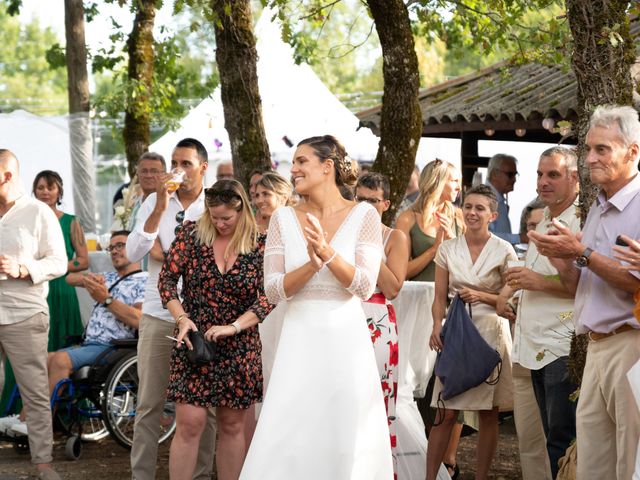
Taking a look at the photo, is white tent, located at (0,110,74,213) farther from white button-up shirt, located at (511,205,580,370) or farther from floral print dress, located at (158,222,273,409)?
white button-up shirt, located at (511,205,580,370)

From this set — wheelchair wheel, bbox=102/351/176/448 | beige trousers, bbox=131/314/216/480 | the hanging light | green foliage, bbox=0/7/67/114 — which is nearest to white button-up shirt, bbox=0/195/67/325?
wheelchair wheel, bbox=102/351/176/448

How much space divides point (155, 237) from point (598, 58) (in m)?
3.13

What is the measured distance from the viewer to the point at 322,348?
234 inches

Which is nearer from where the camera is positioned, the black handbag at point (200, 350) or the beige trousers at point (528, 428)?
the black handbag at point (200, 350)

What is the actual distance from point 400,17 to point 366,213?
4114mm

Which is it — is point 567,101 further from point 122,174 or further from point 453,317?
point 122,174

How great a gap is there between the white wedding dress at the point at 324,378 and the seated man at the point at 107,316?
400 cm

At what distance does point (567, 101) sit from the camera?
12.1m

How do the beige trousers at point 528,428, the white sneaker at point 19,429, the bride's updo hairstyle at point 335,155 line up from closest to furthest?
the bride's updo hairstyle at point 335,155
the beige trousers at point 528,428
the white sneaker at point 19,429

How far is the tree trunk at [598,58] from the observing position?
20.4ft

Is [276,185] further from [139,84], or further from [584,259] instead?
[139,84]

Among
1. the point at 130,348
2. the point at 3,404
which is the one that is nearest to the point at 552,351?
the point at 130,348

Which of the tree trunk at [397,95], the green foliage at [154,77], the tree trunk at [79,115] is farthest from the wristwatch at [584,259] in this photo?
the tree trunk at [79,115]

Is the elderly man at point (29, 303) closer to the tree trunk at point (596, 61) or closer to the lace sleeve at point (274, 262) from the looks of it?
the lace sleeve at point (274, 262)
